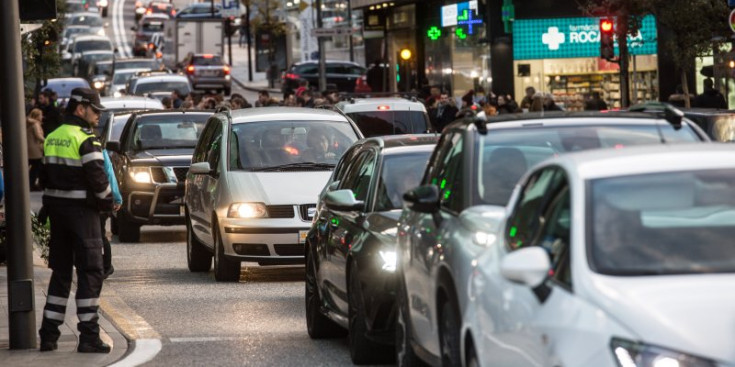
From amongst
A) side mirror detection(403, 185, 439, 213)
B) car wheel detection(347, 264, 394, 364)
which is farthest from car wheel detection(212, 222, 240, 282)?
side mirror detection(403, 185, 439, 213)

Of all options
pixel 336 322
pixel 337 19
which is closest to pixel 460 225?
pixel 336 322

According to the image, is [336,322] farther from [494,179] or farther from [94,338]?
[494,179]

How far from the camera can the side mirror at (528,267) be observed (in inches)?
243

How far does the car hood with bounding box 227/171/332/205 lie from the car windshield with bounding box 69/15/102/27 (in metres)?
96.5

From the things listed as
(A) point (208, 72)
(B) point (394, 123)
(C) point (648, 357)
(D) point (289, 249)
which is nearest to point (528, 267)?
(C) point (648, 357)

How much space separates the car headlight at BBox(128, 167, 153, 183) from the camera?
22094mm

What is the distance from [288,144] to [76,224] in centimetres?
647

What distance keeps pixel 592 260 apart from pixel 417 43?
49.0 metres

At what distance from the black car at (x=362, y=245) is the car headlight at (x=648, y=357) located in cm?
479

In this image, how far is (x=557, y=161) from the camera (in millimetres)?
7066

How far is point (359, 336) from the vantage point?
1071cm

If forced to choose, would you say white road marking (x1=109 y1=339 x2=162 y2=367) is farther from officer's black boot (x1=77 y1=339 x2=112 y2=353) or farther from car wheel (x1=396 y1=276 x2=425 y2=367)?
car wheel (x1=396 y1=276 x2=425 y2=367)

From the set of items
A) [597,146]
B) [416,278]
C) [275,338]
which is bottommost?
[275,338]

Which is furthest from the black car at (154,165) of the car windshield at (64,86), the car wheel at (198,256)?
the car windshield at (64,86)
